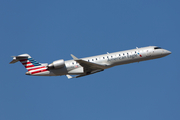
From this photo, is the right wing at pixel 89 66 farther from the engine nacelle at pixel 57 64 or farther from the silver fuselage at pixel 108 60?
the engine nacelle at pixel 57 64

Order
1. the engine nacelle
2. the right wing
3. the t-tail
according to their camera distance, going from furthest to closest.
A: 1. the t-tail
2. the engine nacelle
3. the right wing

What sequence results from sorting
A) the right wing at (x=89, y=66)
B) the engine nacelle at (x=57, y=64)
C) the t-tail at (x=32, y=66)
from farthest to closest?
the t-tail at (x=32, y=66)
the engine nacelle at (x=57, y=64)
the right wing at (x=89, y=66)

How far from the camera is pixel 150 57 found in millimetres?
33438

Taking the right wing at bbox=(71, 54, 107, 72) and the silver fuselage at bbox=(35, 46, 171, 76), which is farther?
the silver fuselage at bbox=(35, 46, 171, 76)

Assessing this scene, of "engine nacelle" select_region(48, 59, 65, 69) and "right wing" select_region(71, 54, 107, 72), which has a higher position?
"engine nacelle" select_region(48, 59, 65, 69)

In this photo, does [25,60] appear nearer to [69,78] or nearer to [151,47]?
[69,78]

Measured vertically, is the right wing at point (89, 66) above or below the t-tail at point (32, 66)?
below

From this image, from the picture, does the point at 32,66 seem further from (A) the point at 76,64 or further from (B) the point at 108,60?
(B) the point at 108,60

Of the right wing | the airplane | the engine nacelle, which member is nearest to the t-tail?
the airplane

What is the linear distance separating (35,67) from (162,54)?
16.6 metres

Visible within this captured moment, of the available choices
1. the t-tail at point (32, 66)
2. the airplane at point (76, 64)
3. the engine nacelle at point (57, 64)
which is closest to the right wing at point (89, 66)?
the airplane at point (76, 64)

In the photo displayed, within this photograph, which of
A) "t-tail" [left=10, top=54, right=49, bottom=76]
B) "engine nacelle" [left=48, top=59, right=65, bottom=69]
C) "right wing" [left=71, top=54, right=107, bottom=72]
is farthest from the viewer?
"t-tail" [left=10, top=54, right=49, bottom=76]

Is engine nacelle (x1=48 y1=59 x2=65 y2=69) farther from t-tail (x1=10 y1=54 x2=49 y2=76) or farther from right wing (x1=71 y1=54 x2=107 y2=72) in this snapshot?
right wing (x1=71 y1=54 x2=107 y2=72)

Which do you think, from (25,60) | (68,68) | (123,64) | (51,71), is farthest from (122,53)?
(25,60)
